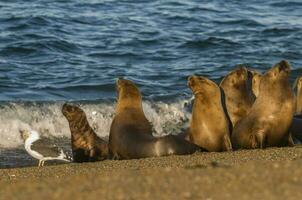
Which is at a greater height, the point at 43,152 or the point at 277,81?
the point at 277,81

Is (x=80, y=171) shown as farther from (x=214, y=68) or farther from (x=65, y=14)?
(x=65, y=14)

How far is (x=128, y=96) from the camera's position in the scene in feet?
40.0

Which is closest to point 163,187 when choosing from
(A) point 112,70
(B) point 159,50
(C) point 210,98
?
(C) point 210,98

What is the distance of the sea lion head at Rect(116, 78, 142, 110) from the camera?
12134 mm

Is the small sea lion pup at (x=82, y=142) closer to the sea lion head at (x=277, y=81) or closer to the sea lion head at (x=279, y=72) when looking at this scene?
the sea lion head at (x=277, y=81)

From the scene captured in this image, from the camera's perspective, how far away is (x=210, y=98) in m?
11.6

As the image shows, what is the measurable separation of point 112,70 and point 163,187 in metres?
10.8

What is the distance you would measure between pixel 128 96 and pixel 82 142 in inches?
33.5

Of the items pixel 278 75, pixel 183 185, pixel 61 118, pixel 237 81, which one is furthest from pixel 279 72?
pixel 183 185

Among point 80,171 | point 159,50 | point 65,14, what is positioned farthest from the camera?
point 65,14

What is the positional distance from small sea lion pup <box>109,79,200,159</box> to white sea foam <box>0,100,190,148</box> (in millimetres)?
1675

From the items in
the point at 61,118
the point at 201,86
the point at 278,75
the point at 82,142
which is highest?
the point at 278,75

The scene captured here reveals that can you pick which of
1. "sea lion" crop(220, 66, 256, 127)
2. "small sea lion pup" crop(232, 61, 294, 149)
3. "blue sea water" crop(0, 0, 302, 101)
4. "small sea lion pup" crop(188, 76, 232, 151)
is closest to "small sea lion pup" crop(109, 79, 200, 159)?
"small sea lion pup" crop(188, 76, 232, 151)

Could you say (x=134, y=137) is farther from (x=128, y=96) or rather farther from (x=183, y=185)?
(x=183, y=185)
